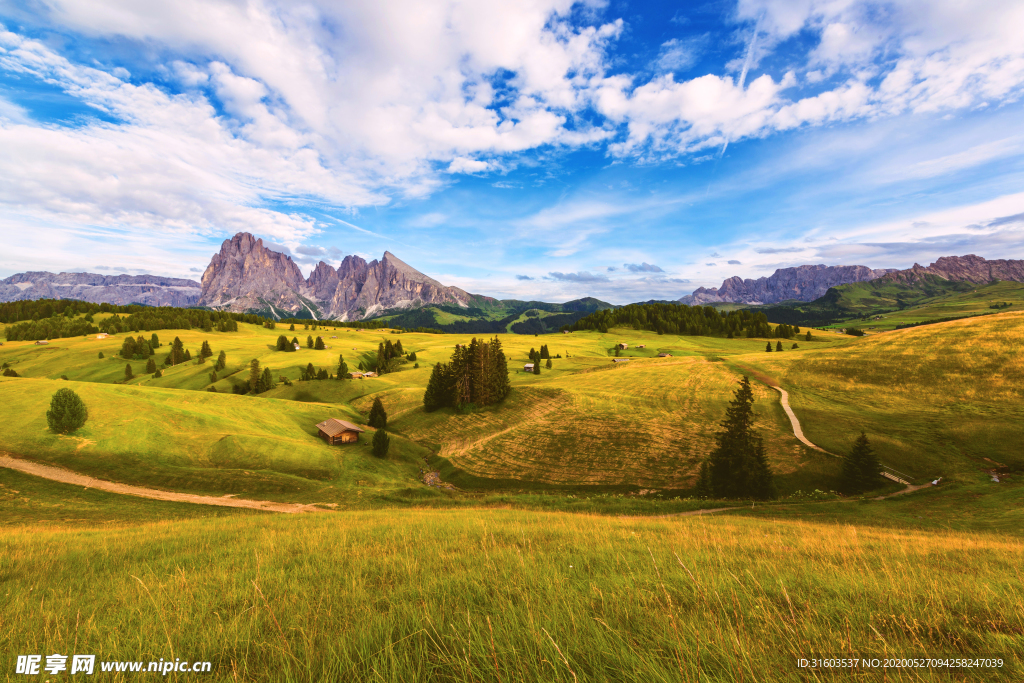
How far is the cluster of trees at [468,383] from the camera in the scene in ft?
199

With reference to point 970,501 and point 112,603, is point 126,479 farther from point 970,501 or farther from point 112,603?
point 970,501

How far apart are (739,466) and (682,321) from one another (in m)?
139

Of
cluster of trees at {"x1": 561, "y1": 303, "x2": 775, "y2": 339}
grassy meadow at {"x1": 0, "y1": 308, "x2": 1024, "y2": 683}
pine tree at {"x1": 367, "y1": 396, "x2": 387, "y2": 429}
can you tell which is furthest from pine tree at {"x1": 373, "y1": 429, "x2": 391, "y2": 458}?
cluster of trees at {"x1": 561, "y1": 303, "x2": 775, "y2": 339}

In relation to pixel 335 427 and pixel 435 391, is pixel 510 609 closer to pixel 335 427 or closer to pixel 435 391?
pixel 335 427

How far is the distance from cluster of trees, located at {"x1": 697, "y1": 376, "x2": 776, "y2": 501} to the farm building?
40.9 m

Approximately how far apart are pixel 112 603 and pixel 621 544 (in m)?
6.99

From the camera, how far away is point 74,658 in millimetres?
2779

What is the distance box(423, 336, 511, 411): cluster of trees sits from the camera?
6078 centimetres

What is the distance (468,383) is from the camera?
6184 centimetres

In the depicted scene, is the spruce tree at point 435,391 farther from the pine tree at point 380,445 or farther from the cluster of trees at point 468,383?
the pine tree at point 380,445

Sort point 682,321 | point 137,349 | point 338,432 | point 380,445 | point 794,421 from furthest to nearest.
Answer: point 682,321, point 137,349, point 338,432, point 380,445, point 794,421

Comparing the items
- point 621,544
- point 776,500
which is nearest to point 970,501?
point 776,500

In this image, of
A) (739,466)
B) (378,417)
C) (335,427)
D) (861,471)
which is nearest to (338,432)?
(335,427)

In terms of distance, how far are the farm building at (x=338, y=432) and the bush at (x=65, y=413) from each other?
21777 mm
